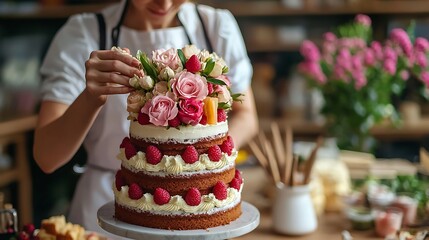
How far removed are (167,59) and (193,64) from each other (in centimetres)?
7

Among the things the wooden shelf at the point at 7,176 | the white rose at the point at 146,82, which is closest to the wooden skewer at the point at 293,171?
the white rose at the point at 146,82

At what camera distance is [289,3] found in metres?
4.68

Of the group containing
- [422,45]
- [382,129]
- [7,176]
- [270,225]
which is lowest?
[7,176]

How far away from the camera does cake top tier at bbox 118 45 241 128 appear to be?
1.50 metres

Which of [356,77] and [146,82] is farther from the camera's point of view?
[356,77]

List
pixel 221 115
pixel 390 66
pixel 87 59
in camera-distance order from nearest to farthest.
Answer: pixel 221 115
pixel 87 59
pixel 390 66

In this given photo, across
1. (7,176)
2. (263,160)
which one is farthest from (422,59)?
(7,176)

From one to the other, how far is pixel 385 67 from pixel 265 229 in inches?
38.7

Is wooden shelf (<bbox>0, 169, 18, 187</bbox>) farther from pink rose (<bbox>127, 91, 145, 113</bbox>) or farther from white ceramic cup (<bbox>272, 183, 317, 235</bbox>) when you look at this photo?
pink rose (<bbox>127, 91, 145, 113</bbox>)

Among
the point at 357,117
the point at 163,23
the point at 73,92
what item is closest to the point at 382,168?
the point at 357,117

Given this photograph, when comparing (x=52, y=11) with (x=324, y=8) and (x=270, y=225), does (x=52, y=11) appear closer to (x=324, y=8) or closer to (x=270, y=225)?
(x=324, y=8)

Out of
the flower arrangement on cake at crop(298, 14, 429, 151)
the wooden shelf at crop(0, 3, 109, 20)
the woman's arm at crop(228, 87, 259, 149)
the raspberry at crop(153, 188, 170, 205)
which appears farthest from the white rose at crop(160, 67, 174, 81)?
the wooden shelf at crop(0, 3, 109, 20)

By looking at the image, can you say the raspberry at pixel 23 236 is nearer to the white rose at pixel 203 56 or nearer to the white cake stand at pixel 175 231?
the white cake stand at pixel 175 231

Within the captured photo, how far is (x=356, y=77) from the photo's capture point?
295 centimetres
